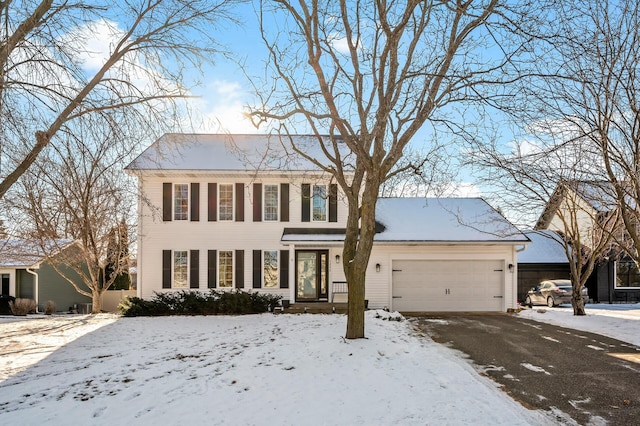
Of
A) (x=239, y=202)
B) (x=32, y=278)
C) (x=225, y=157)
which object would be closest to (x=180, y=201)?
(x=239, y=202)

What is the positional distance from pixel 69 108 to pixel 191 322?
7639mm

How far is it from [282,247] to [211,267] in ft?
9.26

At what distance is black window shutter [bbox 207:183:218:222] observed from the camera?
18.0 m

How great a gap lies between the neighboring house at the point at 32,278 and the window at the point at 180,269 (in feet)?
24.3

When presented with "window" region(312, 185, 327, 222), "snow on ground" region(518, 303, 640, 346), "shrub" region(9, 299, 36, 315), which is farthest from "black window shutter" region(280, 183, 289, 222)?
"shrub" region(9, 299, 36, 315)

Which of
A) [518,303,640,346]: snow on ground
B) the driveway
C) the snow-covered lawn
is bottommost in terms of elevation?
[518,303,640,346]: snow on ground

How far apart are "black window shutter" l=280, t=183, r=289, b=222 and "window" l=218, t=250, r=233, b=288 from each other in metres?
2.45

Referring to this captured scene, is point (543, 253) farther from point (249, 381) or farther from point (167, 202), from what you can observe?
point (249, 381)

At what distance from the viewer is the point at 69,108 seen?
857 cm

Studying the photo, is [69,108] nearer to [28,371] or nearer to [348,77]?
[28,371]

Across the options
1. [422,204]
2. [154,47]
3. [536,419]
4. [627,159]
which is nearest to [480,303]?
[422,204]

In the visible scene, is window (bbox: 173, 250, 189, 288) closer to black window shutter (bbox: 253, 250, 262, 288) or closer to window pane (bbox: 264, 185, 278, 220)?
black window shutter (bbox: 253, 250, 262, 288)

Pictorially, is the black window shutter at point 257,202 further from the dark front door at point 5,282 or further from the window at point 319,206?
the dark front door at point 5,282

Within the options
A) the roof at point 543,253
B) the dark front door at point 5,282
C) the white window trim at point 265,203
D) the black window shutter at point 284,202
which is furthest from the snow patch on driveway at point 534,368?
the dark front door at point 5,282
